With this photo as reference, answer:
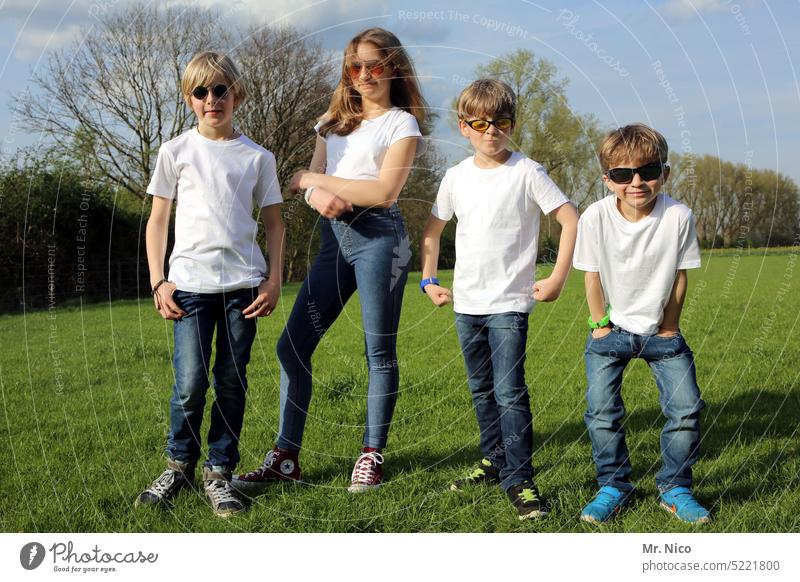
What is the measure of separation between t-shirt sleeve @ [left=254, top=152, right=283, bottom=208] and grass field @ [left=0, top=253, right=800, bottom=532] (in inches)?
68.3

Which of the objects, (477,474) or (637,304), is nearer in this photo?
(637,304)

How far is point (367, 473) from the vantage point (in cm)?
482

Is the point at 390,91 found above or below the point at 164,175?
above

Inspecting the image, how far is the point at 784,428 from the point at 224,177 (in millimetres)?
4427

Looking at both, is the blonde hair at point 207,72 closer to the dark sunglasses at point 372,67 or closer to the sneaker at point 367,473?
the dark sunglasses at point 372,67

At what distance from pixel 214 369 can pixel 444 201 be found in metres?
1.65

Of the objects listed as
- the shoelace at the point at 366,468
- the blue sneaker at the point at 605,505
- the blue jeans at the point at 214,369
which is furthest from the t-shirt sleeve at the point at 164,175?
the blue sneaker at the point at 605,505

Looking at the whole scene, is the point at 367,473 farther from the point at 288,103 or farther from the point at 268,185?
the point at 288,103

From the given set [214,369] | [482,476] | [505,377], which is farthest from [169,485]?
[505,377]

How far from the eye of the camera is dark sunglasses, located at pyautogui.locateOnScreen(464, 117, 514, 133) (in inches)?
172

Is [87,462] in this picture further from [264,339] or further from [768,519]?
[264,339]

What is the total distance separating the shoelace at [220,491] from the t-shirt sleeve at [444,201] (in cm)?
200

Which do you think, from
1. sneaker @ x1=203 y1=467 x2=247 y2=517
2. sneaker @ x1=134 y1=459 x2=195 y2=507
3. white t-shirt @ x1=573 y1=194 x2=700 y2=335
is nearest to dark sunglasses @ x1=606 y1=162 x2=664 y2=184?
white t-shirt @ x1=573 y1=194 x2=700 y2=335

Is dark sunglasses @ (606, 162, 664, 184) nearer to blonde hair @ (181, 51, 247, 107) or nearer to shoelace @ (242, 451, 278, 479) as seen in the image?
blonde hair @ (181, 51, 247, 107)
